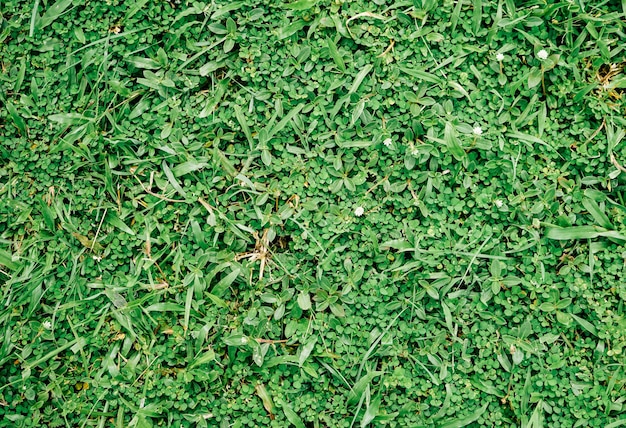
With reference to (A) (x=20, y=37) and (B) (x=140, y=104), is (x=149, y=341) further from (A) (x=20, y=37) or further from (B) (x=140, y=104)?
(A) (x=20, y=37)

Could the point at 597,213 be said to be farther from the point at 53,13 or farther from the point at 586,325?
the point at 53,13

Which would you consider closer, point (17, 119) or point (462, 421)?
point (462, 421)

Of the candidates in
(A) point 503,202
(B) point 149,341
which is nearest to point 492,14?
(A) point 503,202

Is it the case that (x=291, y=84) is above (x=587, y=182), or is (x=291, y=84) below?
above

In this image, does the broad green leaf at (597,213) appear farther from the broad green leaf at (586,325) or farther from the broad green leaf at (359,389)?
the broad green leaf at (359,389)

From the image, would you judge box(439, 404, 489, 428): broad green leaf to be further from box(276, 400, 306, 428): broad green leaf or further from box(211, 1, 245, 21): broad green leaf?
box(211, 1, 245, 21): broad green leaf

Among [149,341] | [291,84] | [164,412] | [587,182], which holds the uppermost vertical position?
[291,84]

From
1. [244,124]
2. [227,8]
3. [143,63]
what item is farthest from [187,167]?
[227,8]

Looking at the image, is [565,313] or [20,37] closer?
[565,313]

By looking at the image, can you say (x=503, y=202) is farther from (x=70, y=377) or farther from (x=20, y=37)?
(x=20, y=37)
